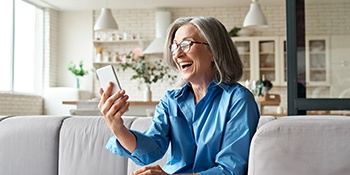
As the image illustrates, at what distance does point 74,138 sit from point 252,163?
A: 1.03 metres

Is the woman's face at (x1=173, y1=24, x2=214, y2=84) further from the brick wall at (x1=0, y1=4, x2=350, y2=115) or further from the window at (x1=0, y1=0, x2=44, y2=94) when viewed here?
the brick wall at (x1=0, y1=4, x2=350, y2=115)

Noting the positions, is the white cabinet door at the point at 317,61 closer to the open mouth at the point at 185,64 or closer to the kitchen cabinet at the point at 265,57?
the open mouth at the point at 185,64

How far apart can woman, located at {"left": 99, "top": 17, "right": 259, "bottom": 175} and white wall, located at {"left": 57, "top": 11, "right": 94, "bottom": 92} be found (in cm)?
843

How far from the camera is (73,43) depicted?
10.2 m

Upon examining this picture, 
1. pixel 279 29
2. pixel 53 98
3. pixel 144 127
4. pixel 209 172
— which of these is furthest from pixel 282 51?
pixel 209 172

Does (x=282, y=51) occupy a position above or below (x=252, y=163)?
above

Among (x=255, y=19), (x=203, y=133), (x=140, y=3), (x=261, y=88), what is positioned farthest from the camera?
(x=140, y=3)

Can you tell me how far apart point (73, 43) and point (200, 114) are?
8765 mm

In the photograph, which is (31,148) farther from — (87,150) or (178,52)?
(178,52)

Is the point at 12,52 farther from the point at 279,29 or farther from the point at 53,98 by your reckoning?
the point at 279,29

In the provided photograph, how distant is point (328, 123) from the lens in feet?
4.49

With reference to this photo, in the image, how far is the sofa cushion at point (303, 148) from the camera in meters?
1.34

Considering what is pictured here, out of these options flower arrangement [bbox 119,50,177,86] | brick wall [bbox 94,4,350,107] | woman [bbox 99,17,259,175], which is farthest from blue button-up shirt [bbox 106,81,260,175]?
brick wall [bbox 94,4,350,107]

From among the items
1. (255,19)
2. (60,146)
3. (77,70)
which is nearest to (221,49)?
(60,146)
